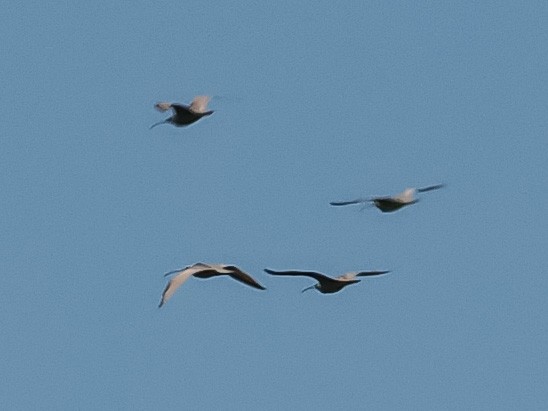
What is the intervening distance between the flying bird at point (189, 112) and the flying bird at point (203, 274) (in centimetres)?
703

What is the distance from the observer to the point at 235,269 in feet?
125

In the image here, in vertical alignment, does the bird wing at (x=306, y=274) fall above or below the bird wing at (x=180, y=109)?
below

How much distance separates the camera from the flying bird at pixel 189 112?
44.5m

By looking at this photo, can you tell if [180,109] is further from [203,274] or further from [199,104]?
[203,274]

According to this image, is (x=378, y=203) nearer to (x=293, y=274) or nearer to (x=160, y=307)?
(x=293, y=274)

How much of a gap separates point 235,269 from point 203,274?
Answer: 1.23 m

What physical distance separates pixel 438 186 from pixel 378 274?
2.32 metres

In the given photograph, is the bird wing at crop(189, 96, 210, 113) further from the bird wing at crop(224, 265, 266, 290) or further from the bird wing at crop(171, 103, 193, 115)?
the bird wing at crop(224, 265, 266, 290)

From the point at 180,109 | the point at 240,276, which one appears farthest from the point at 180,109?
the point at 240,276

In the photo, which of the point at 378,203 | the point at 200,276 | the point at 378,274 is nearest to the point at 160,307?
the point at 200,276

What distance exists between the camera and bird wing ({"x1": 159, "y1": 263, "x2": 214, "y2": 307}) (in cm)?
3494

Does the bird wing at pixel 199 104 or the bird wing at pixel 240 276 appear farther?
the bird wing at pixel 199 104

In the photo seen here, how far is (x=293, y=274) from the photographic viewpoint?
38.8m

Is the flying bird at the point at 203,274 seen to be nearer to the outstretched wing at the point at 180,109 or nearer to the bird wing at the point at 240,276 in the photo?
the bird wing at the point at 240,276
